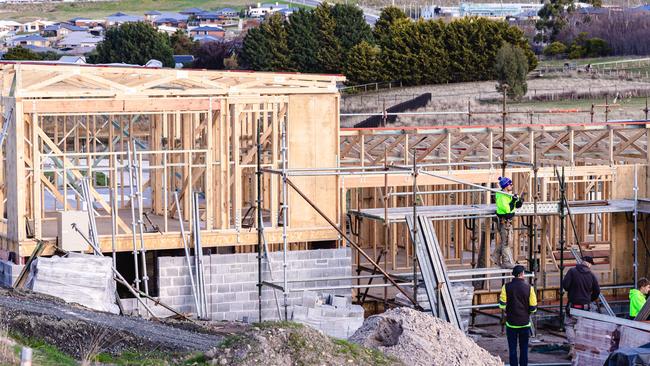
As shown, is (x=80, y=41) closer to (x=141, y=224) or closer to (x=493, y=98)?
(x=493, y=98)

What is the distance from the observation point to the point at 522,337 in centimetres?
1909

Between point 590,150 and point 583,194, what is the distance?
5.62 feet

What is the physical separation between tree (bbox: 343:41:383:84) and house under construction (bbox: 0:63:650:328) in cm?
4136

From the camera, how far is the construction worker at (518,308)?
61.6 ft

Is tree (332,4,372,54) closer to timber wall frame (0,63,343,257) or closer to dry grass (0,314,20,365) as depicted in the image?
timber wall frame (0,63,343,257)

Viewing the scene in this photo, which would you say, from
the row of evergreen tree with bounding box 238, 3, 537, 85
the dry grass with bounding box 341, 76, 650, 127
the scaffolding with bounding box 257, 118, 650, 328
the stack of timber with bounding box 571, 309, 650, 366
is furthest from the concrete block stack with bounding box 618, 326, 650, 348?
the row of evergreen tree with bounding box 238, 3, 537, 85

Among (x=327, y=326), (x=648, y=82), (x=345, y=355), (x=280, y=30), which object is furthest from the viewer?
(x=280, y=30)

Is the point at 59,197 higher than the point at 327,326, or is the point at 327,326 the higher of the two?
the point at 59,197

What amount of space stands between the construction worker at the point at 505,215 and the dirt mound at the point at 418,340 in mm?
4863

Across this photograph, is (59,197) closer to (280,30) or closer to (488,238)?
(488,238)

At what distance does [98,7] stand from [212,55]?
89.9 meters

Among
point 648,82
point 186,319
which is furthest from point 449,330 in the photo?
point 648,82

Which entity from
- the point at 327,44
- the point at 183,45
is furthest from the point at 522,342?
the point at 183,45

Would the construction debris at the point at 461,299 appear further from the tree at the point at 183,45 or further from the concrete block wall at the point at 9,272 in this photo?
the tree at the point at 183,45
